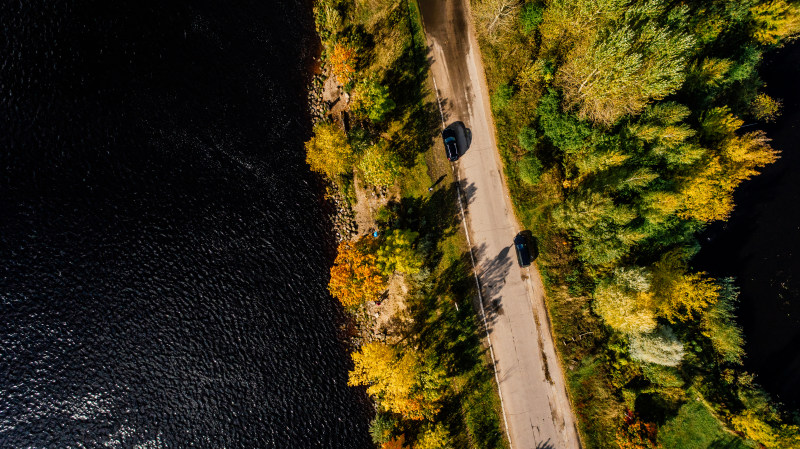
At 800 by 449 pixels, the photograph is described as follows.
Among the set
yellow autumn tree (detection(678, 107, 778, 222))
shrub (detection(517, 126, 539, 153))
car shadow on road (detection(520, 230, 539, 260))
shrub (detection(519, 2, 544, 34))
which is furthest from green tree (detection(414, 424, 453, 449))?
shrub (detection(519, 2, 544, 34))

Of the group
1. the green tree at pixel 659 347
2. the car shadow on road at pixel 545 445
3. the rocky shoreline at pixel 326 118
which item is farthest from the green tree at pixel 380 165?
the car shadow on road at pixel 545 445

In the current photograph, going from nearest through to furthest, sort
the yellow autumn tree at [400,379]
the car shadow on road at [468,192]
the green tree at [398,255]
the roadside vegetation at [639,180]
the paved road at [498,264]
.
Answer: the roadside vegetation at [639,180], the yellow autumn tree at [400,379], the green tree at [398,255], the paved road at [498,264], the car shadow on road at [468,192]

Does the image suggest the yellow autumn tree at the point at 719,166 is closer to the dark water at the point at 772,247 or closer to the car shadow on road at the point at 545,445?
the dark water at the point at 772,247

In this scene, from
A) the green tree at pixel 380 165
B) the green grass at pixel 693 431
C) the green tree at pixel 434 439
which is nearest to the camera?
the green tree at pixel 434 439

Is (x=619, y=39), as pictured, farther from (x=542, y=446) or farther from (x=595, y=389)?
(x=542, y=446)

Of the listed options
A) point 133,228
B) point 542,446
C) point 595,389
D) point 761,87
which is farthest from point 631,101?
point 133,228

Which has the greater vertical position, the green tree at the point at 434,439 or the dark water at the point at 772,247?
the dark water at the point at 772,247

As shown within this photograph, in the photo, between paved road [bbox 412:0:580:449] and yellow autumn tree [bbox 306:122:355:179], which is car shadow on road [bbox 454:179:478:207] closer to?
paved road [bbox 412:0:580:449]
